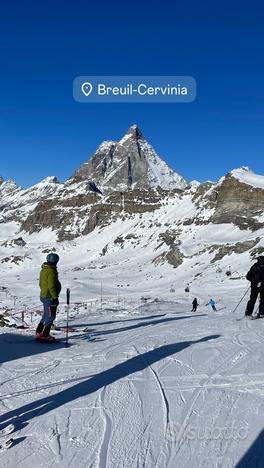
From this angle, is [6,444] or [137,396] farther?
[137,396]

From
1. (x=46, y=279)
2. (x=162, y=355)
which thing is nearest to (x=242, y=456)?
(x=162, y=355)

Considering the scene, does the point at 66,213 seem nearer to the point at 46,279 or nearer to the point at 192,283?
the point at 192,283

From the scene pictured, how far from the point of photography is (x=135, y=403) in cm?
705

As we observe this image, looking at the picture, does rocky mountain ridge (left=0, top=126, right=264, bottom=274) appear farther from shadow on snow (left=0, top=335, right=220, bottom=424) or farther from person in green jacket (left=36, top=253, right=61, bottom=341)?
shadow on snow (left=0, top=335, right=220, bottom=424)

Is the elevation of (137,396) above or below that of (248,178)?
below

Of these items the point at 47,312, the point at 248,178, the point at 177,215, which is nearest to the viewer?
the point at 47,312

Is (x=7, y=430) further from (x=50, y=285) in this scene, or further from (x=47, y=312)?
(x=47, y=312)

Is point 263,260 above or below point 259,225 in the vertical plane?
below

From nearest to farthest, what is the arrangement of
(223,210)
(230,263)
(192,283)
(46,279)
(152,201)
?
(46,279)
(192,283)
(230,263)
(223,210)
(152,201)

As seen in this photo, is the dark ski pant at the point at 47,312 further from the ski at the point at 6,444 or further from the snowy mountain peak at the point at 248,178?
the snowy mountain peak at the point at 248,178

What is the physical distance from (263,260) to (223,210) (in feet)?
348

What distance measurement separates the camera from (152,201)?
173m

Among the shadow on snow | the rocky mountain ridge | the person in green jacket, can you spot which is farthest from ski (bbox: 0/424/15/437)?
the rocky mountain ridge

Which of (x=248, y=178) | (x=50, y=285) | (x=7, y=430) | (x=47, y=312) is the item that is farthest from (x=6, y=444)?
(x=248, y=178)
